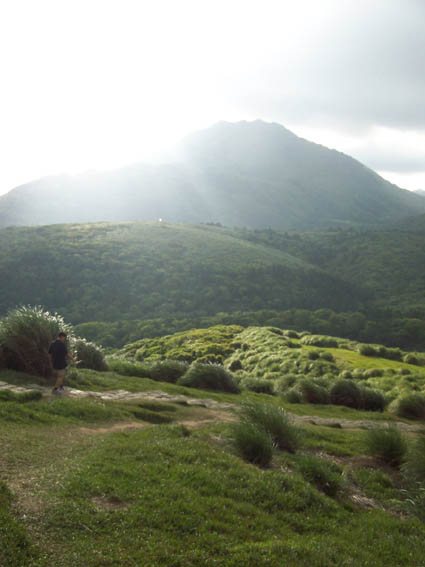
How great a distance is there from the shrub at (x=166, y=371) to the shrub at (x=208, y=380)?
91 cm

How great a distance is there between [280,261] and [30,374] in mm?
100943

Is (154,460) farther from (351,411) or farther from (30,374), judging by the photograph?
(351,411)

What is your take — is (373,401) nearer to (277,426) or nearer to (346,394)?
(346,394)

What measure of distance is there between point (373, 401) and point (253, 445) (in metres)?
11.4

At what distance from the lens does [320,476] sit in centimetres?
756

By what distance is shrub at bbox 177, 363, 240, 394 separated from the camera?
56.6ft

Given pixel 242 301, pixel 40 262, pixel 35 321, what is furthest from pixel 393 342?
pixel 40 262

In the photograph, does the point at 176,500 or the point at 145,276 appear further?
the point at 145,276

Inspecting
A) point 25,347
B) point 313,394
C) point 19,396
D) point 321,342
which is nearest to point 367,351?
point 321,342

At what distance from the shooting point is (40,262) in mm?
86688

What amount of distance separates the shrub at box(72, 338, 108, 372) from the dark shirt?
4.96m

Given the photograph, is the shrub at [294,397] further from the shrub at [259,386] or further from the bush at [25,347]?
the bush at [25,347]

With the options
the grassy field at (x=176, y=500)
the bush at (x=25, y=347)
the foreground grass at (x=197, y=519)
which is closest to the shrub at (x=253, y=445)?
the grassy field at (x=176, y=500)

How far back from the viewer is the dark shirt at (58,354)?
11484 millimetres
